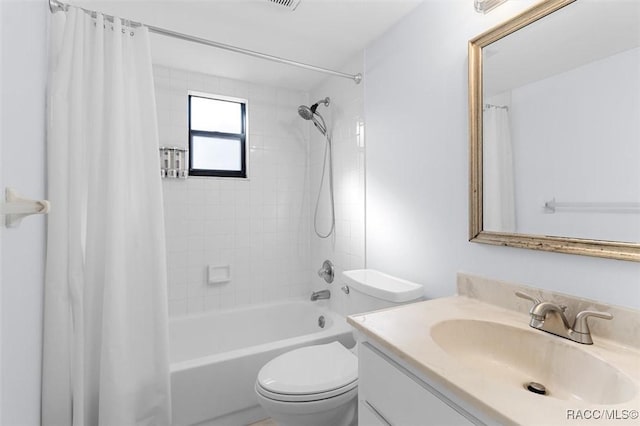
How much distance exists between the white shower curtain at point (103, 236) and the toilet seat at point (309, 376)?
0.54 m

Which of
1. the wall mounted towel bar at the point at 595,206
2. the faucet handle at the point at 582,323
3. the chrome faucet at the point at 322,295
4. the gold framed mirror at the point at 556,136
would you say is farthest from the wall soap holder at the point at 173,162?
the faucet handle at the point at 582,323

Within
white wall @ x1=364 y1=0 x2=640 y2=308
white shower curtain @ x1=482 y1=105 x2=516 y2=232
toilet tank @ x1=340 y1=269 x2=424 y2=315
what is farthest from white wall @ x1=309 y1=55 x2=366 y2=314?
white shower curtain @ x1=482 y1=105 x2=516 y2=232

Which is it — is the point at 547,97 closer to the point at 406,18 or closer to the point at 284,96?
the point at 406,18

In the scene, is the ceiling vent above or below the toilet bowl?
above

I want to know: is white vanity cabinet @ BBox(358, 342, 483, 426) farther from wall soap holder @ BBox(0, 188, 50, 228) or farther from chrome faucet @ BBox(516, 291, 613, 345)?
wall soap holder @ BBox(0, 188, 50, 228)

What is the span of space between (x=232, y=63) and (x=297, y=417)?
2259 millimetres

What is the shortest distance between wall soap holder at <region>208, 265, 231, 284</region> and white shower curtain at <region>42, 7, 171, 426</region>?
3.24 ft

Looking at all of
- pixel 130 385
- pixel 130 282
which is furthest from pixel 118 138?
pixel 130 385

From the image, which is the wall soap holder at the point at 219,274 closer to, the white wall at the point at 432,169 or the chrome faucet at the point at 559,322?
the white wall at the point at 432,169

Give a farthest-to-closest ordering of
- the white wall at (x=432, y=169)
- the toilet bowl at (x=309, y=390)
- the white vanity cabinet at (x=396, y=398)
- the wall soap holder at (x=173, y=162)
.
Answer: the wall soap holder at (x=173, y=162) → the toilet bowl at (x=309, y=390) → the white wall at (x=432, y=169) → the white vanity cabinet at (x=396, y=398)

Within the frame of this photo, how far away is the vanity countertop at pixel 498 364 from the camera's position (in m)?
0.56

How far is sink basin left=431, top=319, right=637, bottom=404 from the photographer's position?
2.39 feet

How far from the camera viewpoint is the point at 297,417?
1.30 metres

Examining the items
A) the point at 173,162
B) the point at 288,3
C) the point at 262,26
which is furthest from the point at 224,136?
the point at 288,3
